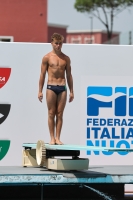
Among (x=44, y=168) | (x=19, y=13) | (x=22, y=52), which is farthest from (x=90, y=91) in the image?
(x=19, y=13)

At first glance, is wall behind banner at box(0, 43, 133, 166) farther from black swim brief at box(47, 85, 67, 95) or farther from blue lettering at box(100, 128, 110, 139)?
black swim brief at box(47, 85, 67, 95)

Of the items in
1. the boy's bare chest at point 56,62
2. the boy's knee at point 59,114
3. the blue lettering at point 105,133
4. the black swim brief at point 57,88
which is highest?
the boy's bare chest at point 56,62

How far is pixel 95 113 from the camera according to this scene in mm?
9773

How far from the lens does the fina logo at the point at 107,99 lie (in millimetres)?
9750

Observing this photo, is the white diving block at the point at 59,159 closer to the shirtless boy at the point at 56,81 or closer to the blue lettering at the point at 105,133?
the shirtless boy at the point at 56,81

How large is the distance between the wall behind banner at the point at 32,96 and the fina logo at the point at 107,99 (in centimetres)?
14

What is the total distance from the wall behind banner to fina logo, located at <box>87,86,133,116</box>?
5.4 inches

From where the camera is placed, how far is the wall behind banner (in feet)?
31.3

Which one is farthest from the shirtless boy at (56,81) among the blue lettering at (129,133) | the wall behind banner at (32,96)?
the blue lettering at (129,133)

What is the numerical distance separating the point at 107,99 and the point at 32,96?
1092mm

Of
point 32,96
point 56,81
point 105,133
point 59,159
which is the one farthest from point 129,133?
point 59,159

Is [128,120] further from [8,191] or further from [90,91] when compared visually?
[8,191]

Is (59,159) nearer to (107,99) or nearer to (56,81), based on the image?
(56,81)

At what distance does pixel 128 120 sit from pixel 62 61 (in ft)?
5.86
